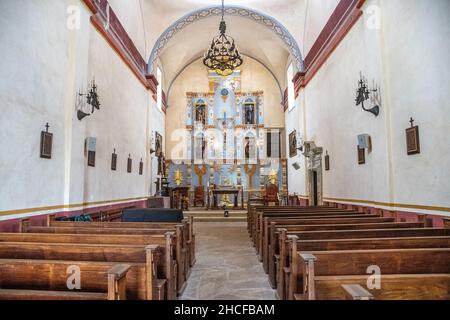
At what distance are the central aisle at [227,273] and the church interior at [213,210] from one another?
4 cm

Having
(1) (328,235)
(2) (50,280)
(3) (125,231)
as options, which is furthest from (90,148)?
(1) (328,235)

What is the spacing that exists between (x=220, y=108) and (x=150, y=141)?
590 cm

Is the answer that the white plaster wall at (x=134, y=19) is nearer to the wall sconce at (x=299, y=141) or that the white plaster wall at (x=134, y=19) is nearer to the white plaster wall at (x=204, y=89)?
the white plaster wall at (x=204, y=89)

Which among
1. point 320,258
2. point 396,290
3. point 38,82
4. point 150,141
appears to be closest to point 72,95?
point 38,82

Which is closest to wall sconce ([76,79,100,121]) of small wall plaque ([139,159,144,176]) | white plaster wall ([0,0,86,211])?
white plaster wall ([0,0,86,211])

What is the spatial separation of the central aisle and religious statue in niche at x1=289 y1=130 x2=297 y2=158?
630 cm

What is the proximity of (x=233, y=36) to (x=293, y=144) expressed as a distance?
19.3 feet

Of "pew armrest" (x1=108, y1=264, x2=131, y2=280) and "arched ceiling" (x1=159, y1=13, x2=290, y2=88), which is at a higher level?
"arched ceiling" (x1=159, y1=13, x2=290, y2=88)

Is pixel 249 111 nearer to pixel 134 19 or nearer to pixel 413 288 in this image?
pixel 134 19

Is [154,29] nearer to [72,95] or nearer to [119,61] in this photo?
[119,61]

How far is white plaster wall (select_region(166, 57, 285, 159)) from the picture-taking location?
16938 mm

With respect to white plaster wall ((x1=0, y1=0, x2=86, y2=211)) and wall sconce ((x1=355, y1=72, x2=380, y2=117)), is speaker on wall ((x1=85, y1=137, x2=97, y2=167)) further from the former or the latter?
wall sconce ((x1=355, y1=72, x2=380, y2=117))

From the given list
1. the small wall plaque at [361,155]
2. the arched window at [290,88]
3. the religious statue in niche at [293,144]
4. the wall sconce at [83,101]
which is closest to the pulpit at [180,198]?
the religious statue in niche at [293,144]

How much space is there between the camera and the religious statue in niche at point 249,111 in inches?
674
